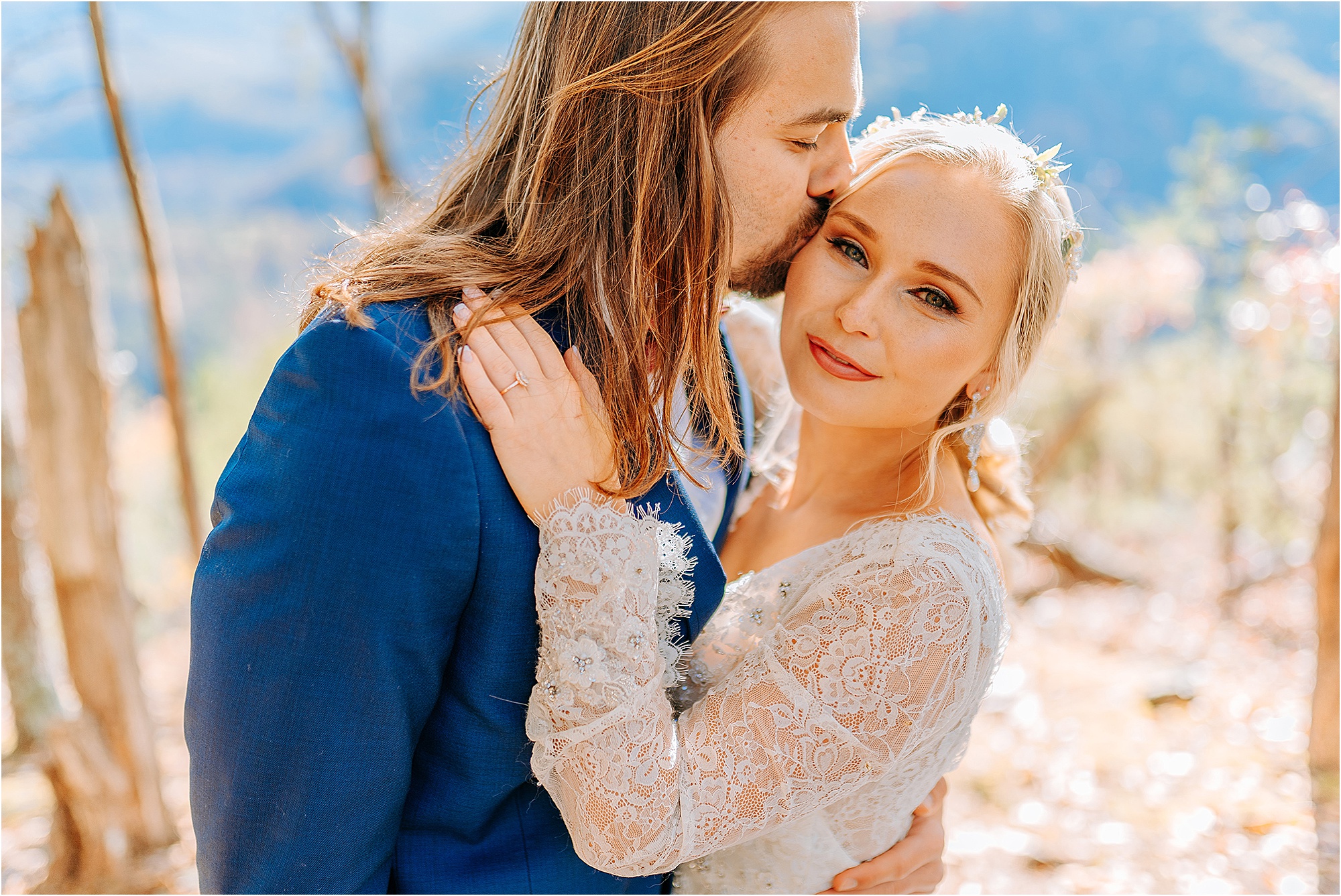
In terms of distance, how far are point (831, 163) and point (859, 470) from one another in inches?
25.3

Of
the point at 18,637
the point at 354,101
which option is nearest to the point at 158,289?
the point at 18,637

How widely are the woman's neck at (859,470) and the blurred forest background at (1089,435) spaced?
1.05ft

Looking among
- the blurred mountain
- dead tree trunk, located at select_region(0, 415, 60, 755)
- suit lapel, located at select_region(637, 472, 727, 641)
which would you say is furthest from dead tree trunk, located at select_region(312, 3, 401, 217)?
suit lapel, located at select_region(637, 472, 727, 641)

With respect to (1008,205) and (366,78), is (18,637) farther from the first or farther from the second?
(1008,205)

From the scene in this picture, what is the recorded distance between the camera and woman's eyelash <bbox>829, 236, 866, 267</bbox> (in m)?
1.70

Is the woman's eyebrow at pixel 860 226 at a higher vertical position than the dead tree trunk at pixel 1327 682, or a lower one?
higher

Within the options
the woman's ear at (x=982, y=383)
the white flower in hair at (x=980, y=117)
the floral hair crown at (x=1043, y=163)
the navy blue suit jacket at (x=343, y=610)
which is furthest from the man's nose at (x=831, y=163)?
the navy blue suit jacket at (x=343, y=610)

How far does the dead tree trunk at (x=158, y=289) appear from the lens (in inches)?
136

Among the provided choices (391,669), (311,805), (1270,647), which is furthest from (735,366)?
(1270,647)

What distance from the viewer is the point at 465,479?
1.20 metres

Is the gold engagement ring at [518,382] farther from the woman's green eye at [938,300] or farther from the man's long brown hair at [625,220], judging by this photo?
the woman's green eye at [938,300]

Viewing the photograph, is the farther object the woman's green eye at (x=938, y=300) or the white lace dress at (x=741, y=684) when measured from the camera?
the woman's green eye at (x=938, y=300)

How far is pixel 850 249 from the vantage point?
171cm

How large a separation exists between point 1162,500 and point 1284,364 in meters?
3.25
